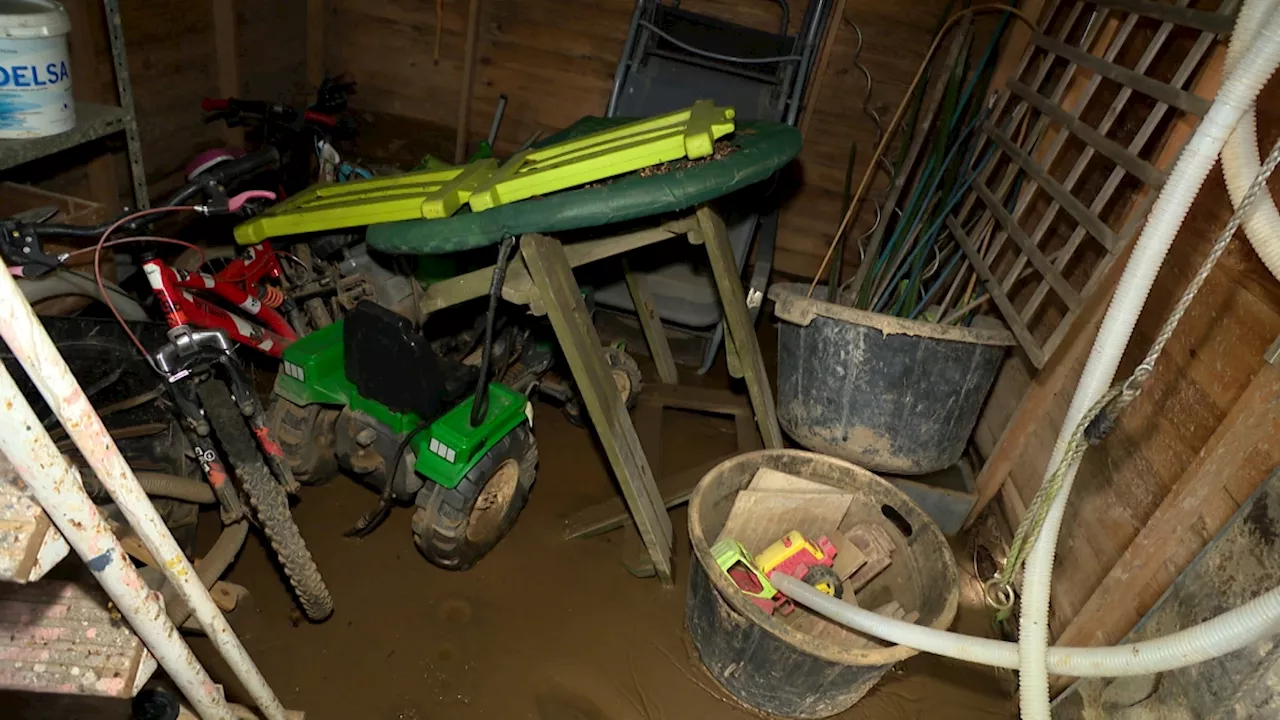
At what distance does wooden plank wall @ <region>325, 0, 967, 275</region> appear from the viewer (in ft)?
8.59

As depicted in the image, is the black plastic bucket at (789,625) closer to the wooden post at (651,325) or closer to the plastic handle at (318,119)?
the wooden post at (651,325)

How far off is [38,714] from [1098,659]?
1751 millimetres

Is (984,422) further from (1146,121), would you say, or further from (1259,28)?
(1259,28)

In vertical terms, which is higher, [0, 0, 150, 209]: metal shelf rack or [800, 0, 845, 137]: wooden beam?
[800, 0, 845, 137]: wooden beam

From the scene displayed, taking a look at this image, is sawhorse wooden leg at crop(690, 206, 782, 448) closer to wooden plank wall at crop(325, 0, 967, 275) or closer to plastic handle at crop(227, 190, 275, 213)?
plastic handle at crop(227, 190, 275, 213)

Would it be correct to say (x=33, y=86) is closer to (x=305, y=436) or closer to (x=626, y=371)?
(x=305, y=436)

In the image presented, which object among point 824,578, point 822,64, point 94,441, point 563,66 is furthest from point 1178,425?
point 563,66

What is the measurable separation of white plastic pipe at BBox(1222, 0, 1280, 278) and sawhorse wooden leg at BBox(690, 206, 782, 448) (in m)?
0.99

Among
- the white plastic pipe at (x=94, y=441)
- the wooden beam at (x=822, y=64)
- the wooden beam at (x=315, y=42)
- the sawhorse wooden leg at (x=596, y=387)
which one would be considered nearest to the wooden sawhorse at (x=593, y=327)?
the sawhorse wooden leg at (x=596, y=387)

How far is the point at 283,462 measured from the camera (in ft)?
4.97

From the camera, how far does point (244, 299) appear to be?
1.74 m

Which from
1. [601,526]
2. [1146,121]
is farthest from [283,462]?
[1146,121]

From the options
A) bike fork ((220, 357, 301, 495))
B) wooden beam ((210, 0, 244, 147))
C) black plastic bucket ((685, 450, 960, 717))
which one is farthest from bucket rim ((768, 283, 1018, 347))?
wooden beam ((210, 0, 244, 147))

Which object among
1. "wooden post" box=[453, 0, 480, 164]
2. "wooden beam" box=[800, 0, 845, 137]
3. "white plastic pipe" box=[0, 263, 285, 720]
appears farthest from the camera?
"wooden post" box=[453, 0, 480, 164]
